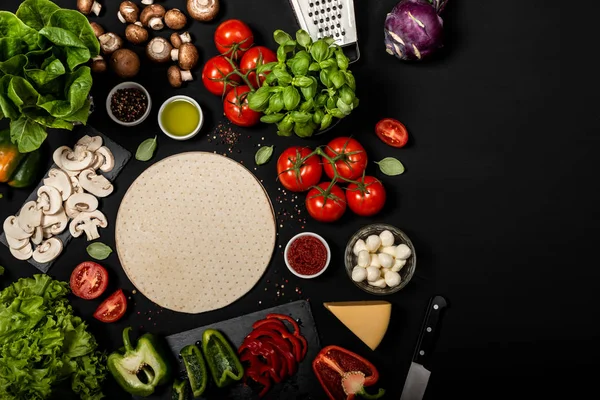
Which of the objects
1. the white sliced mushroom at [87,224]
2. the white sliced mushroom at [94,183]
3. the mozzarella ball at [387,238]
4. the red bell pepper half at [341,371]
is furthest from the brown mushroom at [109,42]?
the red bell pepper half at [341,371]

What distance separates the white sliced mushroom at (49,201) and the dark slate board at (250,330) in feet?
1.94

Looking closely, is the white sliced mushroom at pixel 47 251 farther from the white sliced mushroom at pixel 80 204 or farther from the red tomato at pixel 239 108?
the red tomato at pixel 239 108

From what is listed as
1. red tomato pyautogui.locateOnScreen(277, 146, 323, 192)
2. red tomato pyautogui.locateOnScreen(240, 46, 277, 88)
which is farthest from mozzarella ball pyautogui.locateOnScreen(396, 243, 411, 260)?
red tomato pyautogui.locateOnScreen(240, 46, 277, 88)

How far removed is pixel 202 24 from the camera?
1886 mm

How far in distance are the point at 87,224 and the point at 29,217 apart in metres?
0.19

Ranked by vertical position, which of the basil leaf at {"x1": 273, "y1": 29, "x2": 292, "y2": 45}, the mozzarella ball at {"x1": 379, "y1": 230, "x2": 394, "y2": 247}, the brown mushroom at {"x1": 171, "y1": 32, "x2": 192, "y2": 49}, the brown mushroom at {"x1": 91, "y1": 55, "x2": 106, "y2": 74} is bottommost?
the mozzarella ball at {"x1": 379, "y1": 230, "x2": 394, "y2": 247}

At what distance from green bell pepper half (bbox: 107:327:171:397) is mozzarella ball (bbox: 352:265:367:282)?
69 centimetres

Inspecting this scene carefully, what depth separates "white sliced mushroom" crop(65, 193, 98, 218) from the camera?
183 centimetres

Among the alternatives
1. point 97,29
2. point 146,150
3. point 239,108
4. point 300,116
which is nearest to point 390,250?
point 300,116

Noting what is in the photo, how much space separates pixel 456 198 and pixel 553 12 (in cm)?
74

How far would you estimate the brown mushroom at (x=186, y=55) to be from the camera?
1.80 meters

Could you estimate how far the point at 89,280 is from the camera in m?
1.82

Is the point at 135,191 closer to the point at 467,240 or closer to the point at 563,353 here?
the point at 467,240

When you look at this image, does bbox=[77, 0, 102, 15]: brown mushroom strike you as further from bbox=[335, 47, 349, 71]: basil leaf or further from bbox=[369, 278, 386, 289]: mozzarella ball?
bbox=[369, 278, 386, 289]: mozzarella ball
